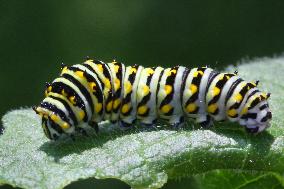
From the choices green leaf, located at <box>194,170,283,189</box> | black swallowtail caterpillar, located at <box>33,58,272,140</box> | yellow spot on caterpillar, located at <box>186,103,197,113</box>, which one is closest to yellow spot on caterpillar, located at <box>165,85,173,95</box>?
black swallowtail caterpillar, located at <box>33,58,272,140</box>

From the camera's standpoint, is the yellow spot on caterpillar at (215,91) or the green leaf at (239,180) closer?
the green leaf at (239,180)

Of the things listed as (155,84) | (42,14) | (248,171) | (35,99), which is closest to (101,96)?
(155,84)

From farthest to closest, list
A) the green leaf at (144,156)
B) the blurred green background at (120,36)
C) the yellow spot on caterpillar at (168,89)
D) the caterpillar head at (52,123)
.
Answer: the blurred green background at (120,36) < the yellow spot on caterpillar at (168,89) < the caterpillar head at (52,123) < the green leaf at (144,156)

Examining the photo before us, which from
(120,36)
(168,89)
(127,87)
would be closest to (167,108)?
(168,89)

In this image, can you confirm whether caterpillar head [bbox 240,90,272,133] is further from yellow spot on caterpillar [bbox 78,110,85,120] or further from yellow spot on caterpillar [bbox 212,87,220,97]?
yellow spot on caterpillar [bbox 78,110,85,120]

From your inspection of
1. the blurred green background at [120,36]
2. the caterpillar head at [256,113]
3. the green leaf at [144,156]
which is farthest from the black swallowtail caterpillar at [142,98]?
the blurred green background at [120,36]

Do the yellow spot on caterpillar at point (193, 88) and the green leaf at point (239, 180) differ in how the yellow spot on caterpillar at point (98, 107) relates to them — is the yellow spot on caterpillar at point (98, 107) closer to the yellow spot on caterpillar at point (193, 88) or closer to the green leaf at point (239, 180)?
the yellow spot on caterpillar at point (193, 88)

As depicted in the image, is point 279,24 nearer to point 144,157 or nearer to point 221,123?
point 221,123
